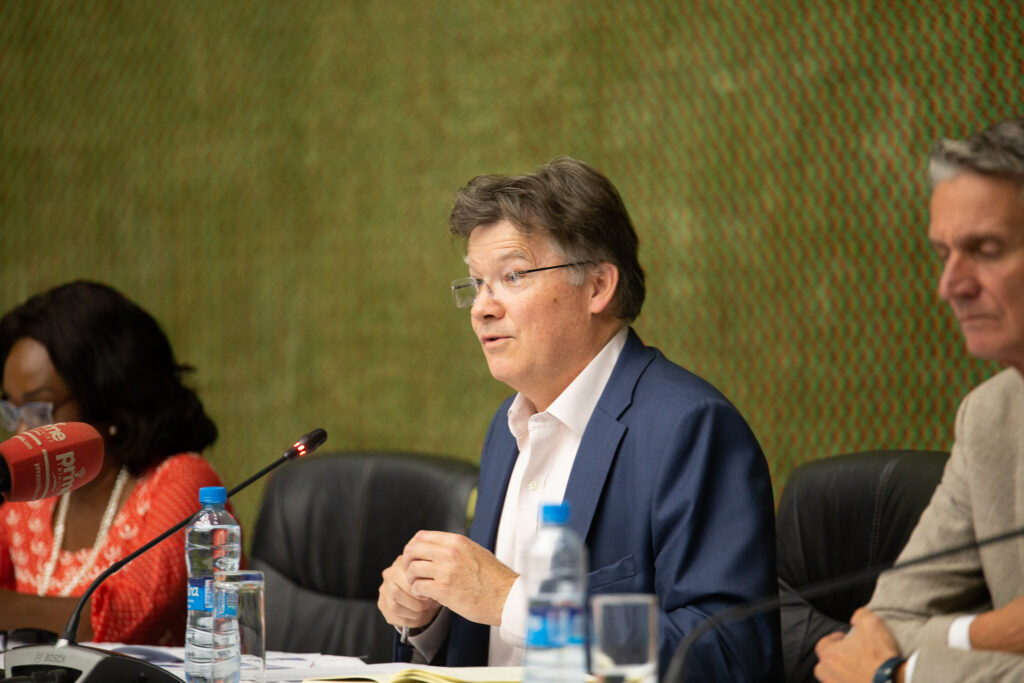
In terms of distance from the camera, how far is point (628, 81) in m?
3.38

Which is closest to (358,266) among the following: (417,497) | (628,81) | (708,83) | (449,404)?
(449,404)

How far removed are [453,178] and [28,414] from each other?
1.72 m

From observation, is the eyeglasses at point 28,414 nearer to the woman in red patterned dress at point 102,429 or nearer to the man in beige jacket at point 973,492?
the woman in red patterned dress at point 102,429

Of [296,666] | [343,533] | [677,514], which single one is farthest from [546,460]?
[343,533]

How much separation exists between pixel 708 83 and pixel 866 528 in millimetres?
1642

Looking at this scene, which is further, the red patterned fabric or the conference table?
the red patterned fabric

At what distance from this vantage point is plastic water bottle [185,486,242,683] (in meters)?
1.63

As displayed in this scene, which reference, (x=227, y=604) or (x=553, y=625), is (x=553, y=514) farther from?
(x=227, y=604)

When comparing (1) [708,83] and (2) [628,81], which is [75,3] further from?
(1) [708,83]

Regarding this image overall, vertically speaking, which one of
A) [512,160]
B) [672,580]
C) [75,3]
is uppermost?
[75,3]

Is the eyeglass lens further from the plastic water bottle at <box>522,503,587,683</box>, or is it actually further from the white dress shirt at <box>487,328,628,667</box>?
the plastic water bottle at <box>522,503,587,683</box>

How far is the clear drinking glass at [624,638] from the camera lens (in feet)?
3.77

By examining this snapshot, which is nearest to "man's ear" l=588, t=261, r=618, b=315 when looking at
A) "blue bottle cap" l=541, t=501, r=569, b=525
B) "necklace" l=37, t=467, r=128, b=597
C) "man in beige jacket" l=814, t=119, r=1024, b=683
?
"man in beige jacket" l=814, t=119, r=1024, b=683

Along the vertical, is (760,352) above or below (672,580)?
above
